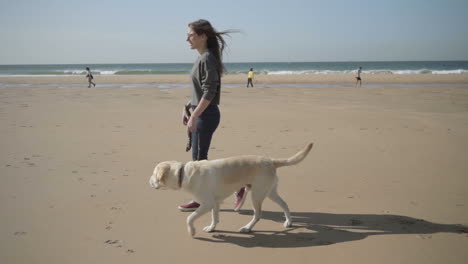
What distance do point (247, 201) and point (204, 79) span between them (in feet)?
5.96

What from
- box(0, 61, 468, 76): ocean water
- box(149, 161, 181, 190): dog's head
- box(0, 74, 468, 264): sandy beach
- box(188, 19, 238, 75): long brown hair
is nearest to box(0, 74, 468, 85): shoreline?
box(0, 61, 468, 76): ocean water

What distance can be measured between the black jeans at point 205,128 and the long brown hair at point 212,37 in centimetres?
46

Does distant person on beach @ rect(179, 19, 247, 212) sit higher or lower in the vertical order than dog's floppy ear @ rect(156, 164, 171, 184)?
higher

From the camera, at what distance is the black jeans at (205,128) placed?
3975 millimetres

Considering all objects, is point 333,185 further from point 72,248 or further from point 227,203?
point 72,248

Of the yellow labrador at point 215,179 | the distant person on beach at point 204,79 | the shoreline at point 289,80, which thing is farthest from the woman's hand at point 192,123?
the shoreline at point 289,80

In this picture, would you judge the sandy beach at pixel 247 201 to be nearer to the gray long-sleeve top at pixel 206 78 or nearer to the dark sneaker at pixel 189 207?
the dark sneaker at pixel 189 207

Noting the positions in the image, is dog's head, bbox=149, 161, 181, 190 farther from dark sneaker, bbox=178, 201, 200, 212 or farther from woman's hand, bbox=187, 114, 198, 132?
dark sneaker, bbox=178, 201, 200, 212

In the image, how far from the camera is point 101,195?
4.62 m

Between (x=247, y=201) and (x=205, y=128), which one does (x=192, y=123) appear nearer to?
(x=205, y=128)

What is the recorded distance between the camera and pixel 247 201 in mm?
4676

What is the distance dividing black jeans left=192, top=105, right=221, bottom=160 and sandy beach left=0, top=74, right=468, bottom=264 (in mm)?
832

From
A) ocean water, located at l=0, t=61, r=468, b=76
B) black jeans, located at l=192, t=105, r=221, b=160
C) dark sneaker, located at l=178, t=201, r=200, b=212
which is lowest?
dark sneaker, located at l=178, t=201, r=200, b=212

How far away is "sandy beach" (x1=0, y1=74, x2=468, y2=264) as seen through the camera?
131 inches
